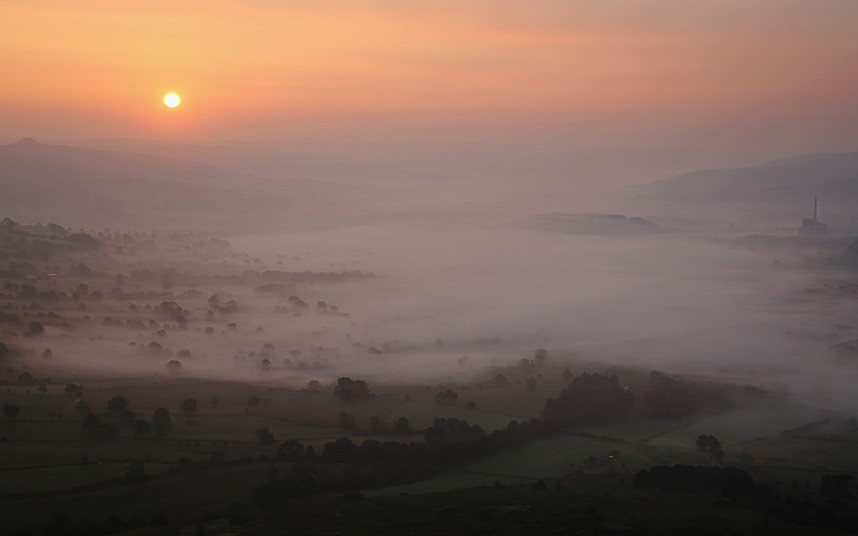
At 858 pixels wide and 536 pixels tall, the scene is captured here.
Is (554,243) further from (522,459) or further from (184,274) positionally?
(522,459)

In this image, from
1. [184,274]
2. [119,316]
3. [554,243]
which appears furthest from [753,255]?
[119,316]

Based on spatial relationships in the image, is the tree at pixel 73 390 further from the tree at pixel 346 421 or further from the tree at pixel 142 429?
the tree at pixel 346 421

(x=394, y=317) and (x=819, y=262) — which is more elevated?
(x=819, y=262)

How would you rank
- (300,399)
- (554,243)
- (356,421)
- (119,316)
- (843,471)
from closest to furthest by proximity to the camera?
Answer: (843,471), (356,421), (300,399), (119,316), (554,243)

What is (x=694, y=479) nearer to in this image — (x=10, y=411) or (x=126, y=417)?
(x=126, y=417)

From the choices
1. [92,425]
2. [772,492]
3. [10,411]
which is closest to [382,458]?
[92,425]

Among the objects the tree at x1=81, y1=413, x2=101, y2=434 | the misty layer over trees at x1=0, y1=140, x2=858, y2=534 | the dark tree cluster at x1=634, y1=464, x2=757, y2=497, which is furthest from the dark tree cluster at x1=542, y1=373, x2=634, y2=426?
the tree at x1=81, y1=413, x2=101, y2=434

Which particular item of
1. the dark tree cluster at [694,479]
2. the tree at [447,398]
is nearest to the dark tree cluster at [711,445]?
the dark tree cluster at [694,479]
